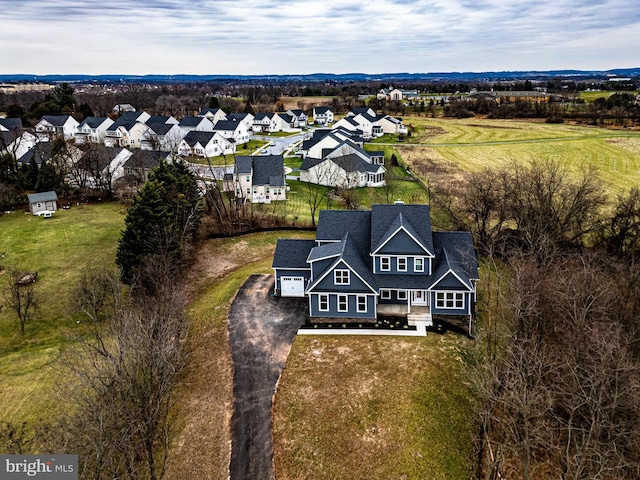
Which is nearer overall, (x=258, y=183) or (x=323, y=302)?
(x=323, y=302)

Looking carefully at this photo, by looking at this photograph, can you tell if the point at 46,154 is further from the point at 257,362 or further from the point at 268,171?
the point at 257,362

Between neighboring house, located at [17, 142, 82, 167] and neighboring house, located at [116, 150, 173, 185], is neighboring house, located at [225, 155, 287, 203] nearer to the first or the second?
neighboring house, located at [116, 150, 173, 185]

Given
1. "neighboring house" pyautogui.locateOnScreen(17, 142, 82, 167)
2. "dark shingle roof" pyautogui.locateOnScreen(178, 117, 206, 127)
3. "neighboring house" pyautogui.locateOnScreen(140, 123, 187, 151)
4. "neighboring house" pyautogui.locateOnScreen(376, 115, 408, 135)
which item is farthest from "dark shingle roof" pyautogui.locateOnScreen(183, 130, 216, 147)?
"neighboring house" pyautogui.locateOnScreen(376, 115, 408, 135)

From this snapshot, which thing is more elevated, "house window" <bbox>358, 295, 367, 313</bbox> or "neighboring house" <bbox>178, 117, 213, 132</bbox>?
"neighboring house" <bbox>178, 117, 213, 132</bbox>

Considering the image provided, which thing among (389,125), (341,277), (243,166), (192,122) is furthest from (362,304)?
(389,125)

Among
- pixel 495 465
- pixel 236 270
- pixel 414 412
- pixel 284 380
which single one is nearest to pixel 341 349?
pixel 284 380

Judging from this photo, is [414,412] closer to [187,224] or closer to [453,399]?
[453,399]
